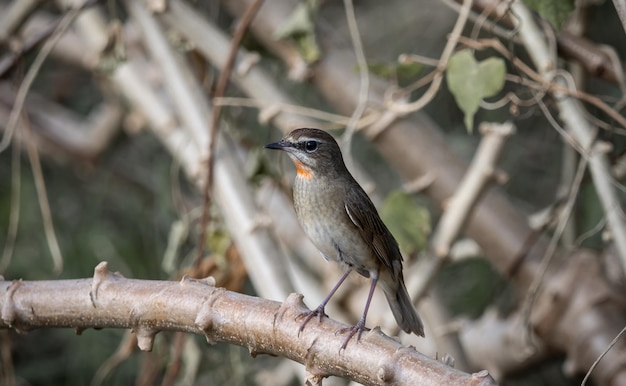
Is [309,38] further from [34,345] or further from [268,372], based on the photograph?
[34,345]

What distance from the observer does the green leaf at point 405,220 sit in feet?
10.1

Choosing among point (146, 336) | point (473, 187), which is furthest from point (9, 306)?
point (473, 187)

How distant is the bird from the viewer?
2781 mm

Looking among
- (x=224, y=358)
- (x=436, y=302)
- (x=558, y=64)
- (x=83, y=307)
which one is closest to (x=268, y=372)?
(x=224, y=358)

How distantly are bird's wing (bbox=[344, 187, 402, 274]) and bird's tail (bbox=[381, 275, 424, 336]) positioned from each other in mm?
54

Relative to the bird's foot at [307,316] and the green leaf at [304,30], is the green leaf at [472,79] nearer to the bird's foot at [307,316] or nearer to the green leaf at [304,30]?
the bird's foot at [307,316]

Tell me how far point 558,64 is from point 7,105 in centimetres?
353

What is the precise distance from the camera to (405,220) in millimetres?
3109

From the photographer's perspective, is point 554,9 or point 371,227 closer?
point 554,9

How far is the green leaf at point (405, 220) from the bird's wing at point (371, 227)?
0.24 metres

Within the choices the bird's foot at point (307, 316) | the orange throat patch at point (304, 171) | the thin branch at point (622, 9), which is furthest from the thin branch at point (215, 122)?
the thin branch at point (622, 9)

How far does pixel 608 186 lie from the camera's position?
2773 millimetres

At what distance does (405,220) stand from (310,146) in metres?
0.46

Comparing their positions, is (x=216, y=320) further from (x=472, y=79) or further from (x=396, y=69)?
(x=396, y=69)
